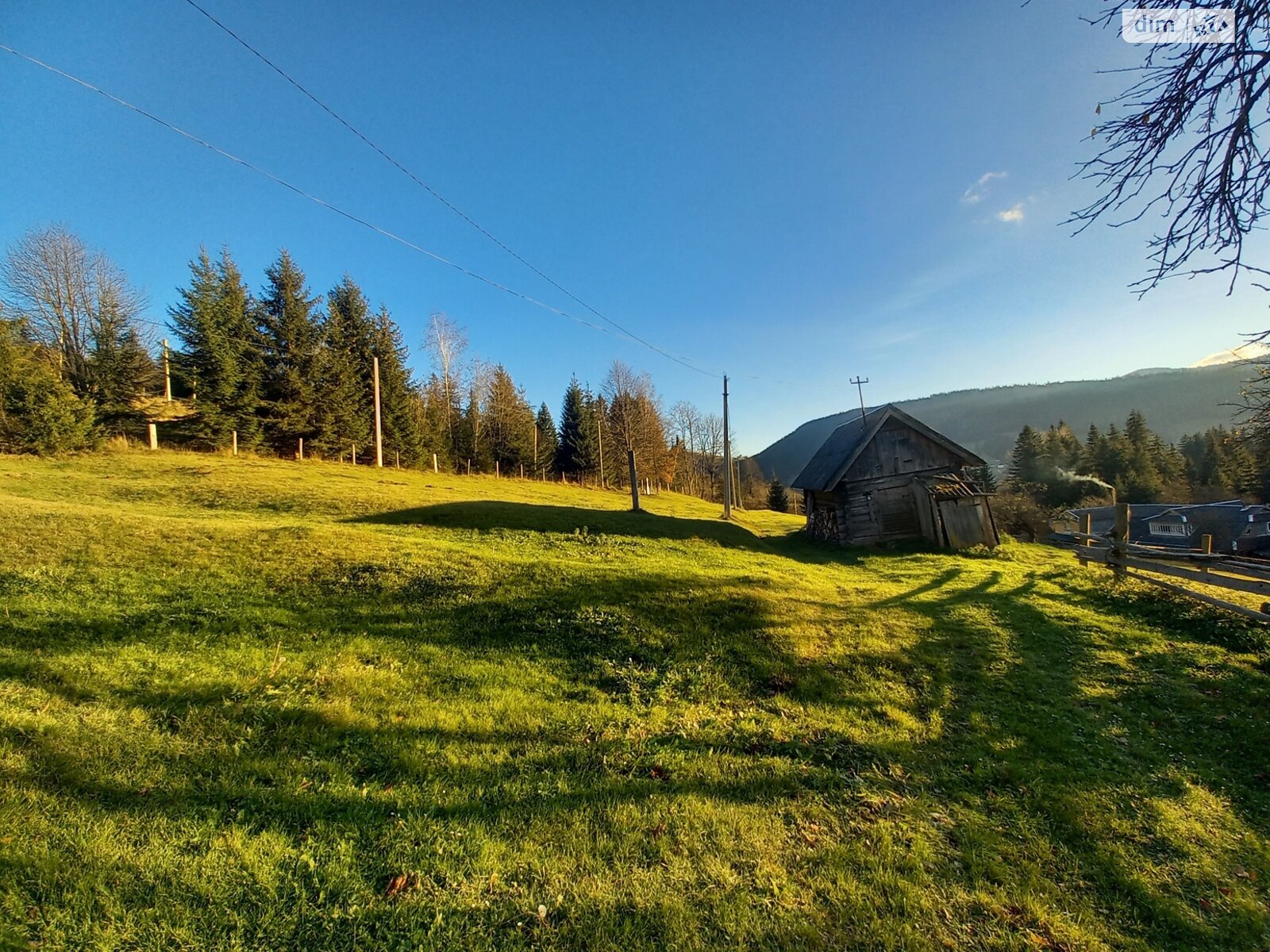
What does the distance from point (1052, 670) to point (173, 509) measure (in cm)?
2395

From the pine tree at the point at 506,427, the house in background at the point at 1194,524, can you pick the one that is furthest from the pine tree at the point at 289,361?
the house in background at the point at 1194,524

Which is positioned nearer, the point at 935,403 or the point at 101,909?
the point at 101,909

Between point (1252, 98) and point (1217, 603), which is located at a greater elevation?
point (1252, 98)

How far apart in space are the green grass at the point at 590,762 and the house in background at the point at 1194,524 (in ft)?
137

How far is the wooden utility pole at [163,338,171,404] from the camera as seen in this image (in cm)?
3392

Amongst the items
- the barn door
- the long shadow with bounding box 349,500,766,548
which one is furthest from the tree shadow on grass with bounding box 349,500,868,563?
the barn door

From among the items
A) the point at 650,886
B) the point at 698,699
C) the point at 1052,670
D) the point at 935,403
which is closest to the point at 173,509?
the point at 698,699

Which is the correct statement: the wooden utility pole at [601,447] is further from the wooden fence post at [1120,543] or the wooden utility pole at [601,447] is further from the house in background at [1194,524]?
the wooden fence post at [1120,543]

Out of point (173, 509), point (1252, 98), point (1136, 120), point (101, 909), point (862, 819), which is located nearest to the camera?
point (101, 909)

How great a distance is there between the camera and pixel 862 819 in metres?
3.96

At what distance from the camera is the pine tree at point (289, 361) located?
35.7 meters

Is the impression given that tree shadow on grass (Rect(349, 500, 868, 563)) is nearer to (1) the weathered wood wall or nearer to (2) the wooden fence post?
(1) the weathered wood wall

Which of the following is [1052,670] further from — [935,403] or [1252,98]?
[935,403]

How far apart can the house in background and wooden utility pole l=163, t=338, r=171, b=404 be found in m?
69.6
